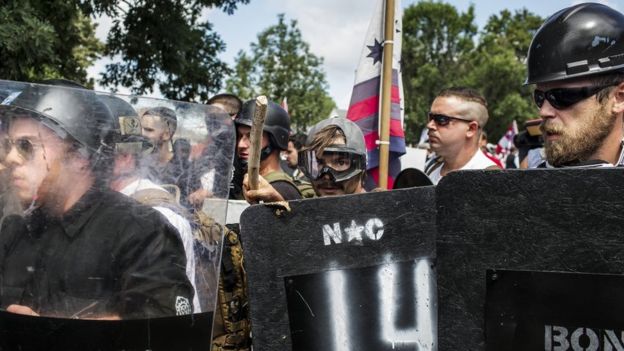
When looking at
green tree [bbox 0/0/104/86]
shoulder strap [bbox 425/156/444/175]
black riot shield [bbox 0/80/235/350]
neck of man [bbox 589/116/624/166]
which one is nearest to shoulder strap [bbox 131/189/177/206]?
black riot shield [bbox 0/80/235/350]

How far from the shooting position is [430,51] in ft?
176

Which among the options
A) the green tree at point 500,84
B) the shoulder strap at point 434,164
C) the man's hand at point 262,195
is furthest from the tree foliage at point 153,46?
the green tree at point 500,84

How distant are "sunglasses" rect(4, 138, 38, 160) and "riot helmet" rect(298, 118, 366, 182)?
197 centimetres

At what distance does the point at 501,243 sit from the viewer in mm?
1611

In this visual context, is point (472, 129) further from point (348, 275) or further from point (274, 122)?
point (348, 275)

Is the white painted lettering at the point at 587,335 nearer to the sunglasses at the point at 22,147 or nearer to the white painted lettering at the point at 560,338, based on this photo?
the white painted lettering at the point at 560,338

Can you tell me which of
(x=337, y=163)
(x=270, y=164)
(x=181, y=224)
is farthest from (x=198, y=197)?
(x=270, y=164)

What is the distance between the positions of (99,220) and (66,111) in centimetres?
29

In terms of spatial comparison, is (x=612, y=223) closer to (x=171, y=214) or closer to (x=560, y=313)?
(x=560, y=313)

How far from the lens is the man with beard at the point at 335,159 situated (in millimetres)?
3520

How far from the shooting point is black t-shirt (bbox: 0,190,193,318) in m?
1.74

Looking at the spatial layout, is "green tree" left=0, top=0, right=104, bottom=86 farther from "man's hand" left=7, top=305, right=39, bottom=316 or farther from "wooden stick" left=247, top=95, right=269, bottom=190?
"man's hand" left=7, top=305, right=39, bottom=316

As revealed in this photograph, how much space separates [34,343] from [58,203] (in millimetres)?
355

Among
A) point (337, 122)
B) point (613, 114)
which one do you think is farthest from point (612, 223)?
point (337, 122)
